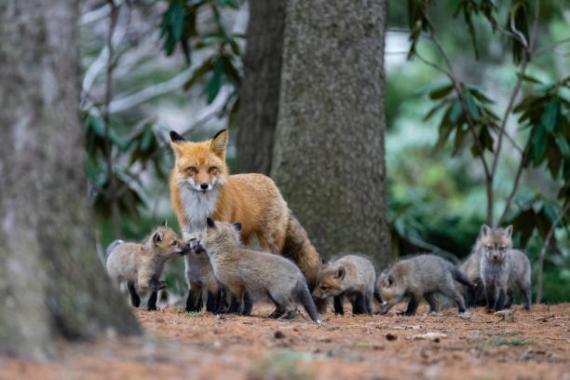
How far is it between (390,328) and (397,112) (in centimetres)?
2341

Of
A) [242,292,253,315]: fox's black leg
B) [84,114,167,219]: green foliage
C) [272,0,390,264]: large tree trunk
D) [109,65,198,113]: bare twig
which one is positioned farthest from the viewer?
[109,65,198,113]: bare twig

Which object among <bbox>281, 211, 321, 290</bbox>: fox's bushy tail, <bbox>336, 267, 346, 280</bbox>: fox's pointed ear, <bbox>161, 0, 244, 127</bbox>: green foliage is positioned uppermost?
<bbox>161, 0, 244, 127</bbox>: green foliage

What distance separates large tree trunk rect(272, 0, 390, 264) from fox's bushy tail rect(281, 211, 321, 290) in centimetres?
77

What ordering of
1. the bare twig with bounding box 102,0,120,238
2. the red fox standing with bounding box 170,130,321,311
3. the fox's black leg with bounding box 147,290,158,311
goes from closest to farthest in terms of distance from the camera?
the fox's black leg with bounding box 147,290,158,311 < the red fox standing with bounding box 170,130,321,311 < the bare twig with bounding box 102,0,120,238

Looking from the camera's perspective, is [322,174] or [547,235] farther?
[547,235]

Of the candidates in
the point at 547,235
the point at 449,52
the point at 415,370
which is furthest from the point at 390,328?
the point at 449,52

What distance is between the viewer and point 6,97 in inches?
208

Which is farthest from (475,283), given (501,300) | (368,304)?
(368,304)

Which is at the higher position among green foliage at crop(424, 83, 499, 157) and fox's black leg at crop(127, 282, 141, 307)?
green foliage at crop(424, 83, 499, 157)

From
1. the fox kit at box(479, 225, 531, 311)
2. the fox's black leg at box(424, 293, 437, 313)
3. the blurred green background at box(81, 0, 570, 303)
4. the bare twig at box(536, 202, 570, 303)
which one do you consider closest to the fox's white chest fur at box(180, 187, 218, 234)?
the fox's black leg at box(424, 293, 437, 313)

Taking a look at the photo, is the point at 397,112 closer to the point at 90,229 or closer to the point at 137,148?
the point at 137,148

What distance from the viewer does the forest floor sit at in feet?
16.1

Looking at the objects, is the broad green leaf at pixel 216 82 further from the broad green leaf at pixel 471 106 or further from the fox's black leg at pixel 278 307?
the fox's black leg at pixel 278 307

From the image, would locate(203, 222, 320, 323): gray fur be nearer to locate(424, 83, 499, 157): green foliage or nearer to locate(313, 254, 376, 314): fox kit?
locate(313, 254, 376, 314): fox kit
